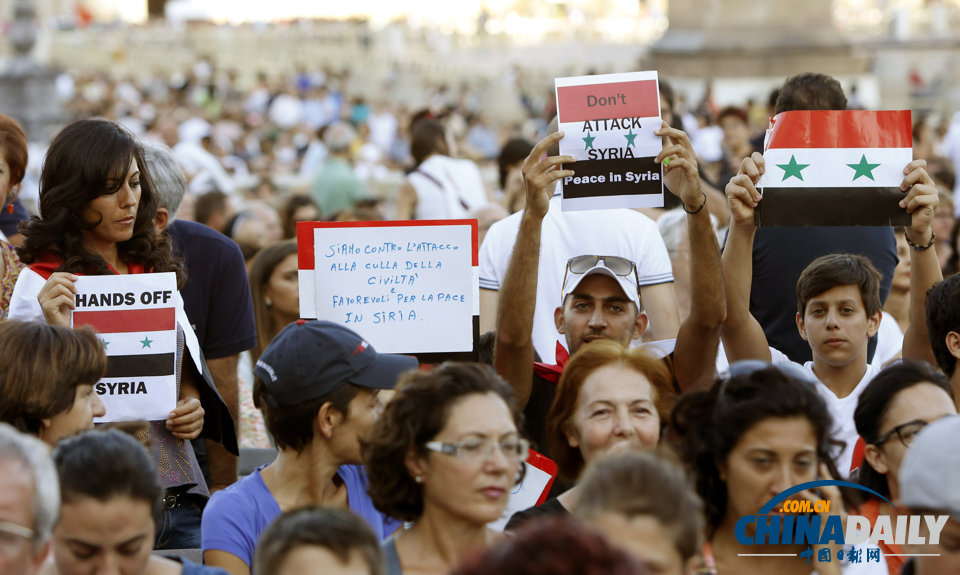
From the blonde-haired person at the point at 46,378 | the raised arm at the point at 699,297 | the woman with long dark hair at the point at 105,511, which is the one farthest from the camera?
the raised arm at the point at 699,297

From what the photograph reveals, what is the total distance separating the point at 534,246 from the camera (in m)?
4.94

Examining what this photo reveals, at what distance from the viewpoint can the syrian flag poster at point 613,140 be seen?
516 centimetres

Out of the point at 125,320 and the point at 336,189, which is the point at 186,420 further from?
the point at 336,189

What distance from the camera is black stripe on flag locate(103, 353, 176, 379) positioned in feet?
15.6

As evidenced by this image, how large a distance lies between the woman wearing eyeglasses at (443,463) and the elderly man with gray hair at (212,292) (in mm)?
1604

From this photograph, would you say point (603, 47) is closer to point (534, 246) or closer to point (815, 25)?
point (815, 25)

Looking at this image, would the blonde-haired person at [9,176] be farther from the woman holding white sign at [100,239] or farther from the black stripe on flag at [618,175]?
the black stripe on flag at [618,175]

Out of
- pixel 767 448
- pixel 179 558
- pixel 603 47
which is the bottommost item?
pixel 179 558

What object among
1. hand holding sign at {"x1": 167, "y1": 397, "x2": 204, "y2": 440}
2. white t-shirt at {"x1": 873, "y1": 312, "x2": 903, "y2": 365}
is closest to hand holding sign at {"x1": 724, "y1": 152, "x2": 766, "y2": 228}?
white t-shirt at {"x1": 873, "y1": 312, "x2": 903, "y2": 365}

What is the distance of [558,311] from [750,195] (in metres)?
0.83

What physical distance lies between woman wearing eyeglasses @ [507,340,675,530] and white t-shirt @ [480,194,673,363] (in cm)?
123

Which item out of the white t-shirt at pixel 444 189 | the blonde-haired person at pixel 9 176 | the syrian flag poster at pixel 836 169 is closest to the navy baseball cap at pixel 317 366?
the blonde-haired person at pixel 9 176

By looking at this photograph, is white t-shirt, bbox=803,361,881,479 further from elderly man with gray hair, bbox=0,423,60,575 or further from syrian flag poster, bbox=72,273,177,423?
elderly man with gray hair, bbox=0,423,60,575

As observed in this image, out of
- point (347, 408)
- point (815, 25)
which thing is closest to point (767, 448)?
point (347, 408)
